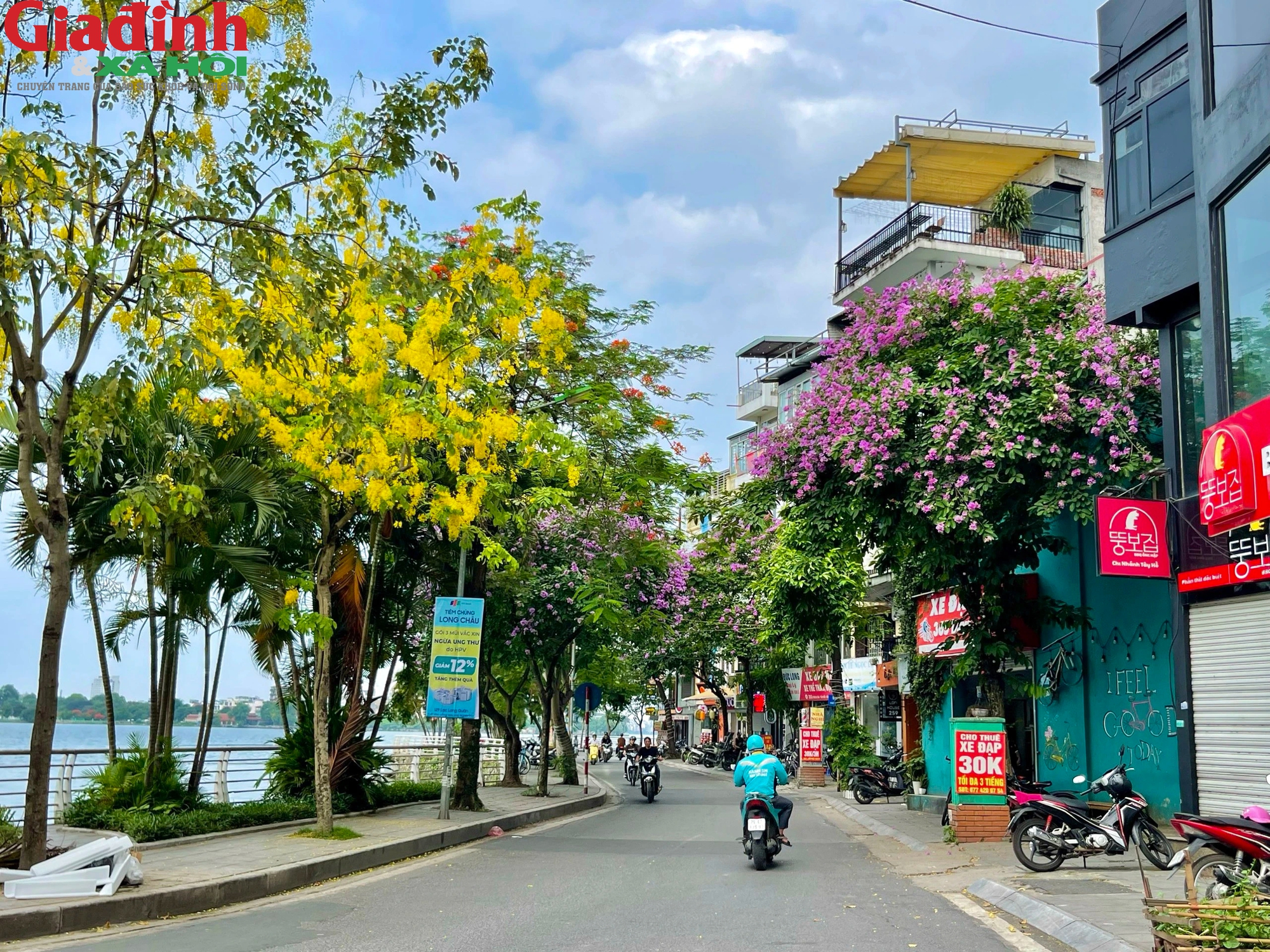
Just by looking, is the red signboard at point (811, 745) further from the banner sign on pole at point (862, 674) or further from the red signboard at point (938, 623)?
the red signboard at point (938, 623)

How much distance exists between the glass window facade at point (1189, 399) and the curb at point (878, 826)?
6.33 metres

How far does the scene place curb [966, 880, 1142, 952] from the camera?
323 inches

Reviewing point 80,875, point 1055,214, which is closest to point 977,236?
point 1055,214

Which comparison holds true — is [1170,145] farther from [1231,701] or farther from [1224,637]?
[1231,701]

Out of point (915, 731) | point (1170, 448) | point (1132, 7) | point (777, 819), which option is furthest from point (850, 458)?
point (915, 731)

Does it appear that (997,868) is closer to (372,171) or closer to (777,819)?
(777,819)

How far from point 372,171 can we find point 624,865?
840 centimetres

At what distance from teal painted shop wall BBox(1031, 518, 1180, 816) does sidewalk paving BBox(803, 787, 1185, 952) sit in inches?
111

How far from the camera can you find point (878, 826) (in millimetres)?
21109

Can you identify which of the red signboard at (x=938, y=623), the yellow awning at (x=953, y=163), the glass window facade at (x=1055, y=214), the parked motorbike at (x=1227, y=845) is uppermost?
the yellow awning at (x=953, y=163)

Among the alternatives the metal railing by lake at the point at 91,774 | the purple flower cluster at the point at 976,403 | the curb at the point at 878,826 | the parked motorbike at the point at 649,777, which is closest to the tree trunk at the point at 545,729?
the parked motorbike at the point at 649,777

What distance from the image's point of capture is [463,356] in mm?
15328

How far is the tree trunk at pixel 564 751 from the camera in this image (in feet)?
112

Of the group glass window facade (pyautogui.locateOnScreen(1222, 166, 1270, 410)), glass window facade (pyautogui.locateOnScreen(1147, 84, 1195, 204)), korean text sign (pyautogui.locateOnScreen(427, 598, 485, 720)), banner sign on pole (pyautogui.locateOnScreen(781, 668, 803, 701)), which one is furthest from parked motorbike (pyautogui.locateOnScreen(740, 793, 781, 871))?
banner sign on pole (pyautogui.locateOnScreen(781, 668, 803, 701))
